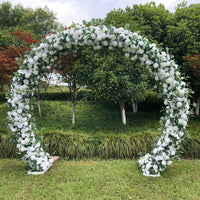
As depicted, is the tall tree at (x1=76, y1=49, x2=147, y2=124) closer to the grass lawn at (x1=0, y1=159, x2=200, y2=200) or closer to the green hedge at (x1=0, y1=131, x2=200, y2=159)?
the green hedge at (x1=0, y1=131, x2=200, y2=159)

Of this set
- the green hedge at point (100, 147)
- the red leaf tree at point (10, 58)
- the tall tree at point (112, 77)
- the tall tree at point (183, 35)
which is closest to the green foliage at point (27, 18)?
the red leaf tree at point (10, 58)

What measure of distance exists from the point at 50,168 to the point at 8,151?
4.66 feet

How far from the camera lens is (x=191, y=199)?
234 centimetres

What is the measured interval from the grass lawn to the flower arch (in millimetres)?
246

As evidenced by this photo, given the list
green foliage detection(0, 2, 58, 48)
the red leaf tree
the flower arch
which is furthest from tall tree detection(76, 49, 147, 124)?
green foliage detection(0, 2, 58, 48)

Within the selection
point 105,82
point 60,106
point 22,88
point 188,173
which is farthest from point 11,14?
point 188,173

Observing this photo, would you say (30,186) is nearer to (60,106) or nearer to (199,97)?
(60,106)

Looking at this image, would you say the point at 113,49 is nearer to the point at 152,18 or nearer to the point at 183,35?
the point at 183,35

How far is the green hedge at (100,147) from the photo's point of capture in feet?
13.0

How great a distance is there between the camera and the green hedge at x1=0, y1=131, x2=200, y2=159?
13.0 feet

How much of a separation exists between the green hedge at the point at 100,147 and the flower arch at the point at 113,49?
3.04 ft

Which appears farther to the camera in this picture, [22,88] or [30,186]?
[22,88]

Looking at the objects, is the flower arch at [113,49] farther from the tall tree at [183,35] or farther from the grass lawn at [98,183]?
the tall tree at [183,35]

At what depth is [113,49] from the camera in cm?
270
